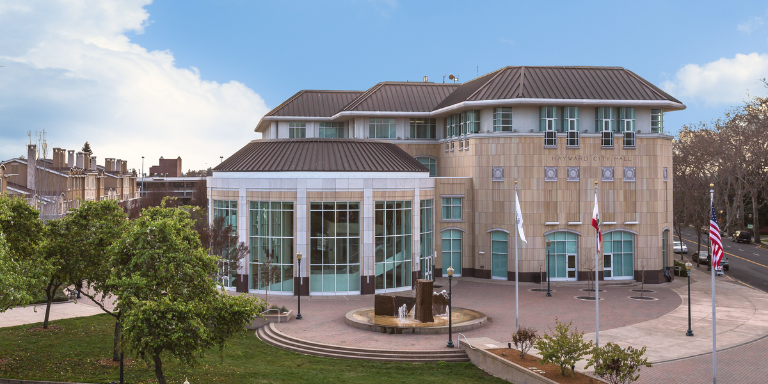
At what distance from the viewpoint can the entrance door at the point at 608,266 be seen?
46.7 meters

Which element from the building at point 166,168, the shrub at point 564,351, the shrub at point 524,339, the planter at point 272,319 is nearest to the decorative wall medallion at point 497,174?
the planter at point 272,319

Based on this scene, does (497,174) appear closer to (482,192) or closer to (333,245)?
(482,192)

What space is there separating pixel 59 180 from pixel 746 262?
71145mm

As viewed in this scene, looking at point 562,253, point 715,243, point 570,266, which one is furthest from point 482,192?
point 715,243

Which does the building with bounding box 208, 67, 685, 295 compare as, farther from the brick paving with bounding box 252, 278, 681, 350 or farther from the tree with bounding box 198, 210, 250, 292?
the brick paving with bounding box 252, 278, 681, 350

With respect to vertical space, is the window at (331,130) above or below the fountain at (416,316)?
above

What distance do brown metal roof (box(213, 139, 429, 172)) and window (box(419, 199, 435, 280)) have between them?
2.74 metres

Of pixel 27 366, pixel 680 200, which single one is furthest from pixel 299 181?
pixel 680 200

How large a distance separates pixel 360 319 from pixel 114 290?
51.6 feet

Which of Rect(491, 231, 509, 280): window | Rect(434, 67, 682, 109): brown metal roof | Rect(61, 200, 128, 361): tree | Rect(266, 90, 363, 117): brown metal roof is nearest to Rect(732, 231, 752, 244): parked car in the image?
Rect(434, 67, 682, 109): brown metal roof

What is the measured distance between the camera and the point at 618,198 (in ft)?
152

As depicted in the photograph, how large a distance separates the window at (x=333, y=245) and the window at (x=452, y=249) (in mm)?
10624

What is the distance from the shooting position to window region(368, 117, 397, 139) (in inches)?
2106

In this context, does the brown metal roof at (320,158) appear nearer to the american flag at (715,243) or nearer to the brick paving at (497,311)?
the brick paving at (497,311)
